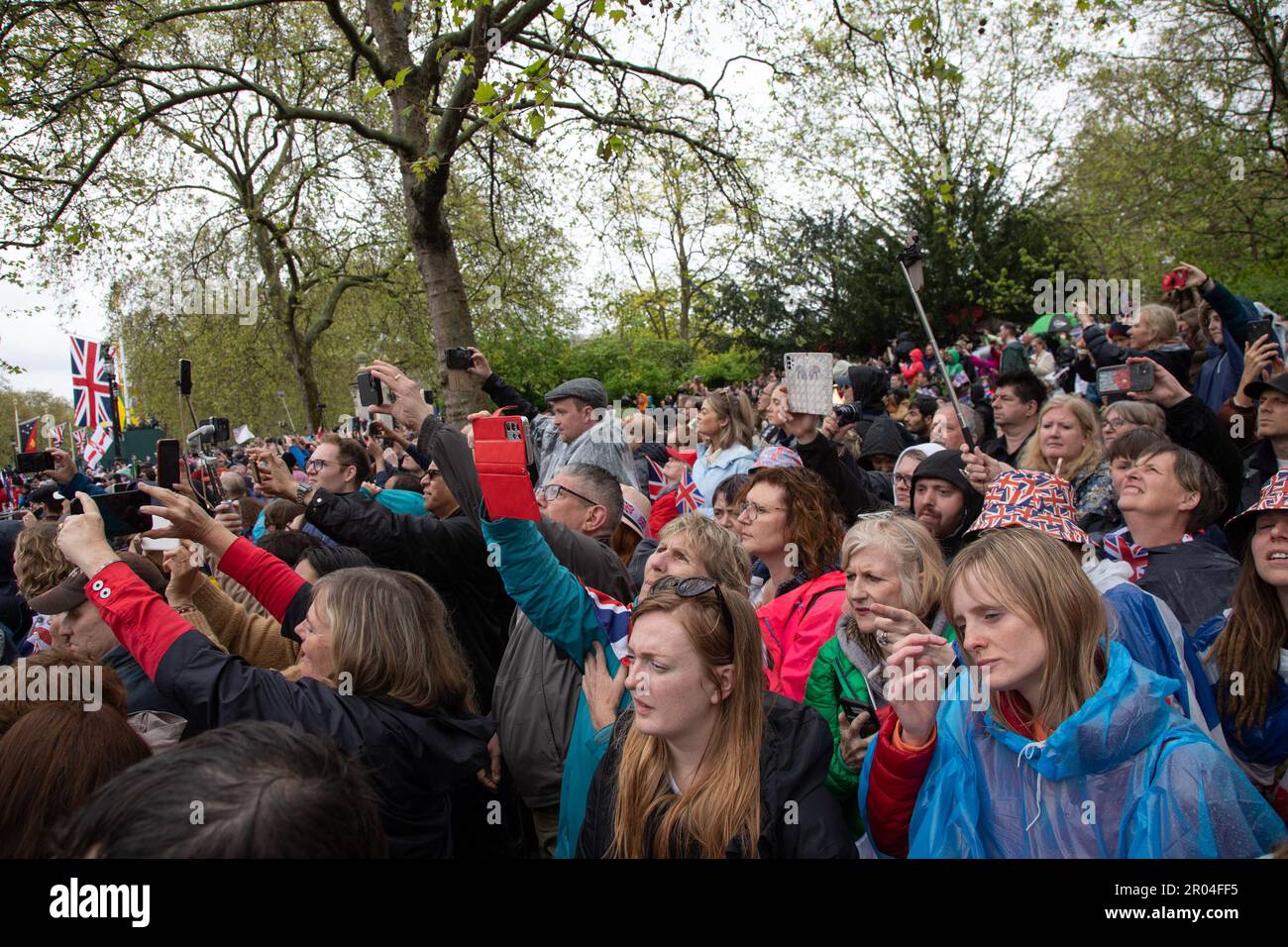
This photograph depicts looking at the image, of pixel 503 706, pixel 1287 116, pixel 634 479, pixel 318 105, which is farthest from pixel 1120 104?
pixel 503 706

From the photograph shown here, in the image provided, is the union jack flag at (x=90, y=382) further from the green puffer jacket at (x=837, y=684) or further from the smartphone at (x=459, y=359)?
the green puffer jacket at (x=837, y=684)

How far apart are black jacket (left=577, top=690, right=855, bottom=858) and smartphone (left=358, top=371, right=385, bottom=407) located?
268 centimetres

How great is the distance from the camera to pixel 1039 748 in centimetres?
198

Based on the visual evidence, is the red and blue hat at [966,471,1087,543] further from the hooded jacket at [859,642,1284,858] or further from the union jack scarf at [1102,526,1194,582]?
the hooded jacket at [859,642,1284,858]

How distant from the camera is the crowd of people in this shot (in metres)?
1.85

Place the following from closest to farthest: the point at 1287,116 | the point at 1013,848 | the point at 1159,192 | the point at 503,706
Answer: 1. the point at 1013,848
2. the point at 503,706
3. the point at 1287,116
4. the point at 1159,192

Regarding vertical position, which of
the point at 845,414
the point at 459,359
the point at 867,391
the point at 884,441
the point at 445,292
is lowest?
the point at 884,441

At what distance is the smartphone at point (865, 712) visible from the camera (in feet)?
7.80

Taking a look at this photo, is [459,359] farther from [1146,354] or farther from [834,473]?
[1146,354]

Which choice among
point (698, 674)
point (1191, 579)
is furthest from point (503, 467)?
point (1191, 579)

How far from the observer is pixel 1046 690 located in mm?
2090

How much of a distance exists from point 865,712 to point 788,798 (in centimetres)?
37

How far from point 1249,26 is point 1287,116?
199 centimetres
